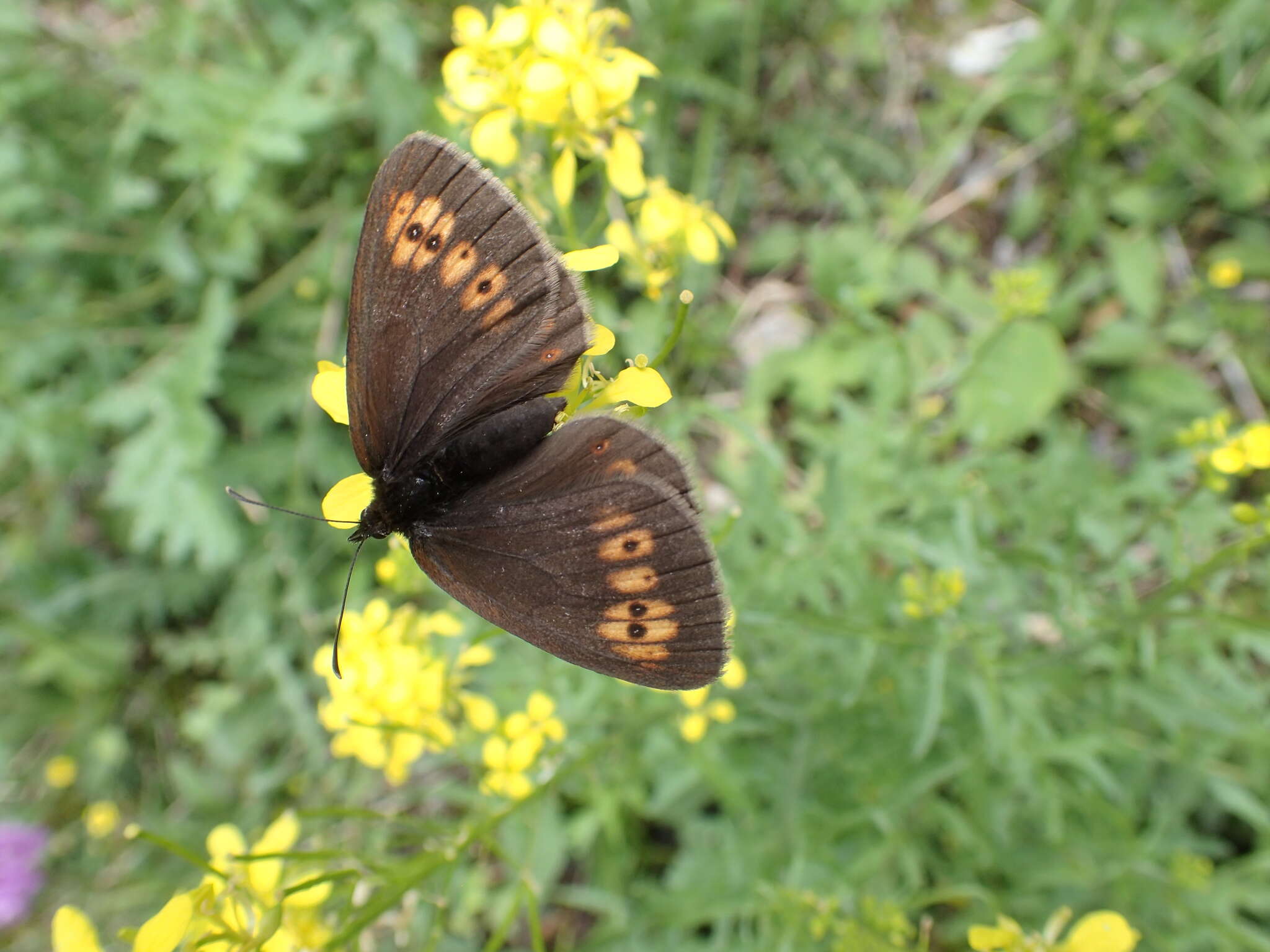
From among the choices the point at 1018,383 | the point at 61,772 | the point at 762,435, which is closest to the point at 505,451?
the point at 762,435

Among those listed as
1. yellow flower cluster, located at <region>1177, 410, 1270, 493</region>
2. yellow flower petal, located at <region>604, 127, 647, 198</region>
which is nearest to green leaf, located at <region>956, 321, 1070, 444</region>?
yellow flower cluster, located at <region>1177, 410, 1270, 493</region>

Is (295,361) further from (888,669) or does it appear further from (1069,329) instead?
(1069,329)

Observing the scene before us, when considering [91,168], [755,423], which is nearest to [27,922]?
[91,168]

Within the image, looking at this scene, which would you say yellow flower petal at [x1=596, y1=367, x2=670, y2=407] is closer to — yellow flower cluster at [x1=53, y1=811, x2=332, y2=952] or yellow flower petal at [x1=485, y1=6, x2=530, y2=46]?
yellow flower petal at [x1=485, y1=6, x2=530, y2=46]

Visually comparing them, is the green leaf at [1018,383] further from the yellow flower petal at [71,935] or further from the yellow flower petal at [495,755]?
the yellow flower petal at [71,935]

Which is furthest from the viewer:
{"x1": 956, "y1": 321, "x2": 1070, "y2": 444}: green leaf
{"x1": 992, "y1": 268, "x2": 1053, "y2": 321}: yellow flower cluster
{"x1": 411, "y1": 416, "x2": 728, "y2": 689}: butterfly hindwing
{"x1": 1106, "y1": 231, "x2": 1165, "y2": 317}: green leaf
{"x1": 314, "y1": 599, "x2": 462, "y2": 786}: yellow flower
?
{"x1": 1106, "y1": 231, "x2": 1165, "y2": 317}: green leaf
